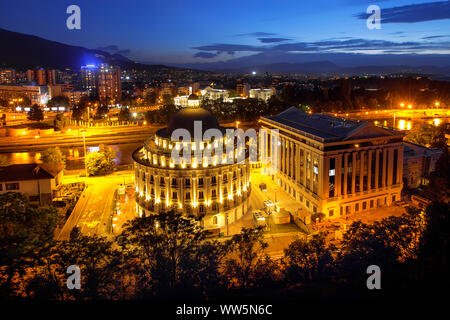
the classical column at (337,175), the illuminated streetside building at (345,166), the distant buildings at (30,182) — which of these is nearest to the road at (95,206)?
the distant buildings at (30,182)

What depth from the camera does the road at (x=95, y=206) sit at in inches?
1645

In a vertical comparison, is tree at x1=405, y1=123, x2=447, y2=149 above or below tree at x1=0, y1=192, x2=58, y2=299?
above

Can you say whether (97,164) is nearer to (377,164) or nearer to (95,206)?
(95,206)

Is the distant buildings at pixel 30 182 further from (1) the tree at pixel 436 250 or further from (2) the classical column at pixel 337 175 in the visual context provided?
(1) the tree at pixel 436 250

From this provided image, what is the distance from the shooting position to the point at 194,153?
42.5 meters

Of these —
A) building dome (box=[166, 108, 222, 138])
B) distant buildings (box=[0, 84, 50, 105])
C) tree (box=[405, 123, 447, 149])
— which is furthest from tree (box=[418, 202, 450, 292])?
distant buildings (box=[0, 84, 50, 105])

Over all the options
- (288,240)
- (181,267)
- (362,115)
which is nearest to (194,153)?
(288,240)

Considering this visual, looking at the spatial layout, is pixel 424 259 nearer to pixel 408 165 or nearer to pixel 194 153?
pixel 194 153

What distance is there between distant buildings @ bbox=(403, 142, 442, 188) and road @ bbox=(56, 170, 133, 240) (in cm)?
4216

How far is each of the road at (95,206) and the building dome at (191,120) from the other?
13.4 m

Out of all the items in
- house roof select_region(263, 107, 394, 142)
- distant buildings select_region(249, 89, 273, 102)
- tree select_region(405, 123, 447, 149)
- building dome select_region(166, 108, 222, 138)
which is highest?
distant buildings select_region(249, 89, 273, 102)

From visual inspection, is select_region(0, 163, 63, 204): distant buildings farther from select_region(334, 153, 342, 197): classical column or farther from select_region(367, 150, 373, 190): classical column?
select_region(367, 150, 373, 190): classical column

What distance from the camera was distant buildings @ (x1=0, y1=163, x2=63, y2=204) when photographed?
150 feet

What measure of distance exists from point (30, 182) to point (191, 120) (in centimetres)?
2280
